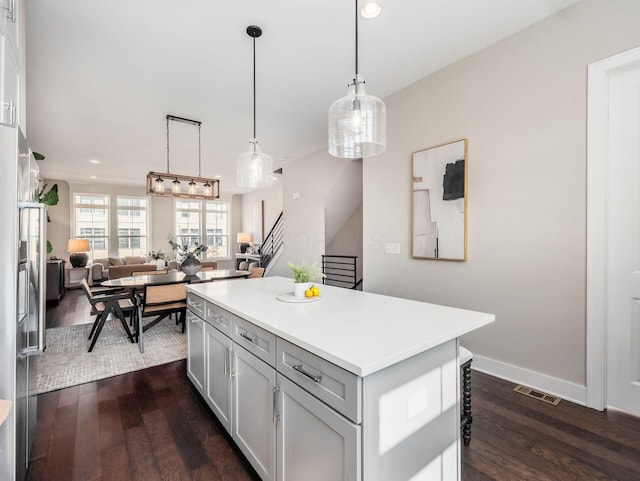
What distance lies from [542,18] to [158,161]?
6.45 metres

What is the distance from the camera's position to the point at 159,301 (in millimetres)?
3502

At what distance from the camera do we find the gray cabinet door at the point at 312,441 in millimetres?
1029

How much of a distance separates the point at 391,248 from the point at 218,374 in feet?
Answer: 7.46

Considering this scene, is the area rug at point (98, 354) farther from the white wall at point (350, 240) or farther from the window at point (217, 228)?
the window at point (217, 228)

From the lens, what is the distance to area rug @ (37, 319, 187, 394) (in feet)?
9.19

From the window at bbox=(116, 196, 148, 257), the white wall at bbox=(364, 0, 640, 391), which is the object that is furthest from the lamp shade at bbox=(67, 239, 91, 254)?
the white wall at bbox=(364, 0, 640, 391)

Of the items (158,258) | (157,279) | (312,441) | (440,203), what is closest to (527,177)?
(440,203)

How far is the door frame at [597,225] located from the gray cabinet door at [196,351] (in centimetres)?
277

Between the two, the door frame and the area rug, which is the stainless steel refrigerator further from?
the door frame

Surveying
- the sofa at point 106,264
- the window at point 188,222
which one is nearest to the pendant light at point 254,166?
the sofa at point 106,264

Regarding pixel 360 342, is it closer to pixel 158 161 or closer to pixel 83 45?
pixel 83 45

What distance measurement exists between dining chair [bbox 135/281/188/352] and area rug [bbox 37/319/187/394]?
0.71 feet

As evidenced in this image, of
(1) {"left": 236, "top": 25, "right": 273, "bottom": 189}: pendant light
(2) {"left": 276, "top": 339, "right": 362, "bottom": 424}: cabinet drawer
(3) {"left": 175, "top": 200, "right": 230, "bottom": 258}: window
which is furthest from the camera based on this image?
(3) {"left": 175, "top": 200, "right": 230, "bottom": 258}: window

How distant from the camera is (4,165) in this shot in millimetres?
1228
